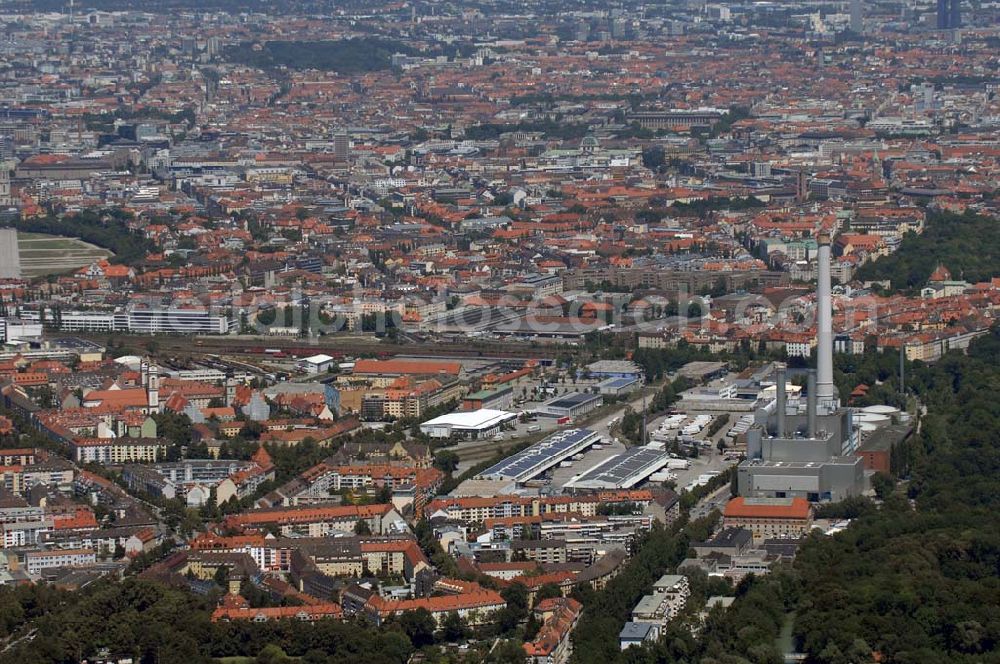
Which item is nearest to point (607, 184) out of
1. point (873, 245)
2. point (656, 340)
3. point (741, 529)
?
point (873, 245)

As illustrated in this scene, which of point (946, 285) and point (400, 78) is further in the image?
point (400, 78)

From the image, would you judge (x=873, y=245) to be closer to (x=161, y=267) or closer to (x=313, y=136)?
(x=161, y=267)

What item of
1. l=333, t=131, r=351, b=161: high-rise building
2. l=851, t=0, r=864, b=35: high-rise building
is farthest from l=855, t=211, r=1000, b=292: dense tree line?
l=851, t=0, r=864, b=35: high-rise building

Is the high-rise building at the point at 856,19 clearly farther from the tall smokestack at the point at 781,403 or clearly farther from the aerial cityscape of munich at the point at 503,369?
the tall smokestack at the point at 781,403

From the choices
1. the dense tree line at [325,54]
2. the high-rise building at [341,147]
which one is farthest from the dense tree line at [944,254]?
the dense tree line at [325,54]

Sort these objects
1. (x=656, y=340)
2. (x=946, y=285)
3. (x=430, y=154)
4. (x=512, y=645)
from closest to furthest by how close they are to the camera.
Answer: (x=512, y=645) < (x=656, y=340) < (x=946, y=285) < (x=430, y=154)

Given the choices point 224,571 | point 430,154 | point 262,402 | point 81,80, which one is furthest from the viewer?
point 81,80
